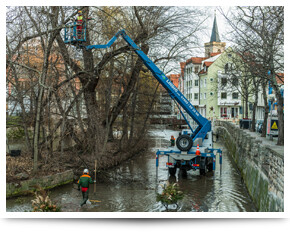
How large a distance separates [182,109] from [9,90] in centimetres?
889

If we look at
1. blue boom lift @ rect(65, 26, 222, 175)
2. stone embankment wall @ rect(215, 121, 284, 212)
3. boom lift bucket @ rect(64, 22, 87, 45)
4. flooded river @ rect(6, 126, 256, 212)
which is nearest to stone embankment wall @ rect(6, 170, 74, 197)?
flooded river @ rect(6, 126, 256, 212)

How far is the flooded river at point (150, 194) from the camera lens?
13.1 m

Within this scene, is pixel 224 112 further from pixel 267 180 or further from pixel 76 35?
pixel 267 180

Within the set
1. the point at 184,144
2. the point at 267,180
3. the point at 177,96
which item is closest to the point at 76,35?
the point at 177,96

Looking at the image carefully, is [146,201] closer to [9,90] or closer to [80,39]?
[80,39]

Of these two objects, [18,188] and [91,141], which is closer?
[18,188]

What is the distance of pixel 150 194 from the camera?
49.9ft

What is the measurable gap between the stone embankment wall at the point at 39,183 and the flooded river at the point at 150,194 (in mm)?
380

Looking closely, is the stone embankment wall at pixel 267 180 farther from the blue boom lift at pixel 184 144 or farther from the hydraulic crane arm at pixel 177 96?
the hydraulic crane arm at pixel 177 96

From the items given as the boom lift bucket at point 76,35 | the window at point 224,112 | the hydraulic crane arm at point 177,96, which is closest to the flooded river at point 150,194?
the hydraulic crane arm at point 177,96

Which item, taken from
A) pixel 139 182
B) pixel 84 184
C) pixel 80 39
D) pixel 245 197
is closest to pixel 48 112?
pixel 80 39

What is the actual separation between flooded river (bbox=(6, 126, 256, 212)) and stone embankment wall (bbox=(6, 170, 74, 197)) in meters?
0.38

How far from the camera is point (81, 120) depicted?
806 inches

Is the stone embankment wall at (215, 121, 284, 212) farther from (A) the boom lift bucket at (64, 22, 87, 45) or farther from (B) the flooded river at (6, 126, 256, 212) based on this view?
(A) the boom lift bucket at (64, 22, 87, 45)
